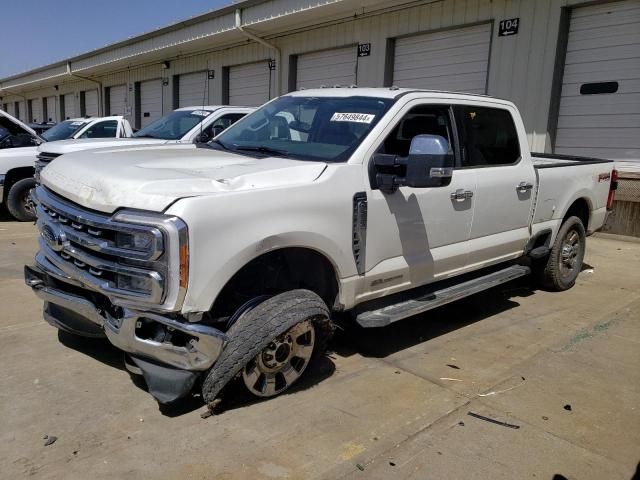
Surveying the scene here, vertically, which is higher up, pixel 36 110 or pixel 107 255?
pixel 36 110

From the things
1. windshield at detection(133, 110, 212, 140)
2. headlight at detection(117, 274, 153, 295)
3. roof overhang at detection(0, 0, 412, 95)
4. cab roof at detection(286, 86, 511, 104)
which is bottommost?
headlight at detection(117, 274, 153, 295)

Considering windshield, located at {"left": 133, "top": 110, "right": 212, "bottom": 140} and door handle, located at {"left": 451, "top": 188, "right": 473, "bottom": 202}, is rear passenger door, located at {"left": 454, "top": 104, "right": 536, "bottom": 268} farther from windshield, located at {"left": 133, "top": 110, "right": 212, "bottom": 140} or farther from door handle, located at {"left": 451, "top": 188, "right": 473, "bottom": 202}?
windshield, located at {"left": 133, "top": 110, "right": 212, "bottom": 140}

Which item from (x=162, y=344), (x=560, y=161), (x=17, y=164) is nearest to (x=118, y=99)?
(x=17, y=164)

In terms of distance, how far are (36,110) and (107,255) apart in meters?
40.5

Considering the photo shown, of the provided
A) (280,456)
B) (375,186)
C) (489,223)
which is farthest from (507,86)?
(280,456)

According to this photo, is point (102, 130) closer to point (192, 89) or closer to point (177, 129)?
point (177, 129)

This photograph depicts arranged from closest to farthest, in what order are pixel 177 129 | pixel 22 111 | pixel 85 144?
pixel 85 144 < pixel 177 129 < pixel 22 111

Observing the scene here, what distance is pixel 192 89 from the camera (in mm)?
20391

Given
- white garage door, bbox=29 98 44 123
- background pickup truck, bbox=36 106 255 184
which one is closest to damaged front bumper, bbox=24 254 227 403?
background pickup truck, bbox=36 106 255 184

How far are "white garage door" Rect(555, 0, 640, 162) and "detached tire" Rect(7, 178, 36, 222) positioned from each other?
375 inches

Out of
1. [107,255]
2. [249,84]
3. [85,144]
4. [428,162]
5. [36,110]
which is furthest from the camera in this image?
[36,110]

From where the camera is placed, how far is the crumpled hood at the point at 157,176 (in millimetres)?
3020

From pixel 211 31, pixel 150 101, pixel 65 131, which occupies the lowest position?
pixel 65 131

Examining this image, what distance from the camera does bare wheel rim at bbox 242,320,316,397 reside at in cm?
335
